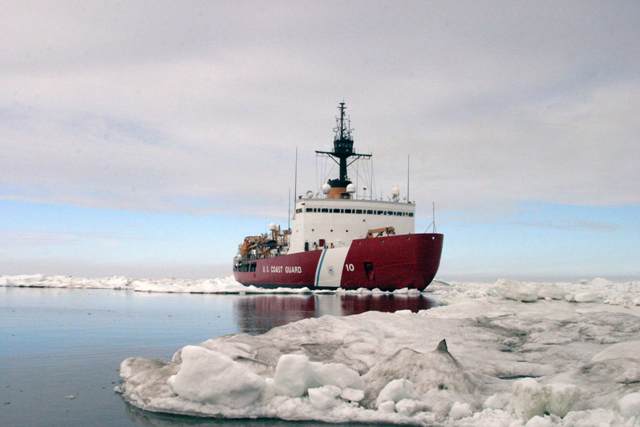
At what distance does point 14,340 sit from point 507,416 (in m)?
14.9

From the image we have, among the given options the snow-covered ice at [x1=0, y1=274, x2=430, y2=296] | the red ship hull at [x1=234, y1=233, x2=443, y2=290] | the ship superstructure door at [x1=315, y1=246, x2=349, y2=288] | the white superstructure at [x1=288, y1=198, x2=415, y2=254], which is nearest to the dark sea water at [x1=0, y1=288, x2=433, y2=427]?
the red ship hull at [x1=234, y1=233, x2=443, y2=290]

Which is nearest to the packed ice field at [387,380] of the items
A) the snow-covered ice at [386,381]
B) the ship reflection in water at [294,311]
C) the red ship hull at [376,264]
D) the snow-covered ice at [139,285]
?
the snow-covered ice at [386,381]

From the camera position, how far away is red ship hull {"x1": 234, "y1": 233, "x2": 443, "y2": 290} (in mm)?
37719

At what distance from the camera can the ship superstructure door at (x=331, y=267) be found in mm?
40594

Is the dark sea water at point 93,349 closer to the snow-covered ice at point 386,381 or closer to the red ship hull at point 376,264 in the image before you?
the snow-covered ice at point 386,381

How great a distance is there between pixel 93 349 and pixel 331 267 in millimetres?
26287

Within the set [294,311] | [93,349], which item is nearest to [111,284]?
[294,311]

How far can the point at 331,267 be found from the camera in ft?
135

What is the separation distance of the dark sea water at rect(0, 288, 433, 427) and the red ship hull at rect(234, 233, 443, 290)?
291 inches

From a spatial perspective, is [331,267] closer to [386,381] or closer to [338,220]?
[338,220]

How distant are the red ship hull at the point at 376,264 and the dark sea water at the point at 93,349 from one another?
740cm

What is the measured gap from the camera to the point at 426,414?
8.31 m

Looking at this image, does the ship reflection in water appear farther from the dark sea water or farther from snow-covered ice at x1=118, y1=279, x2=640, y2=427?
snow-covered ice at x1=118, y1=279, x2=640, y2=427

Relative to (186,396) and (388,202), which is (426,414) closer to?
(186,396)
